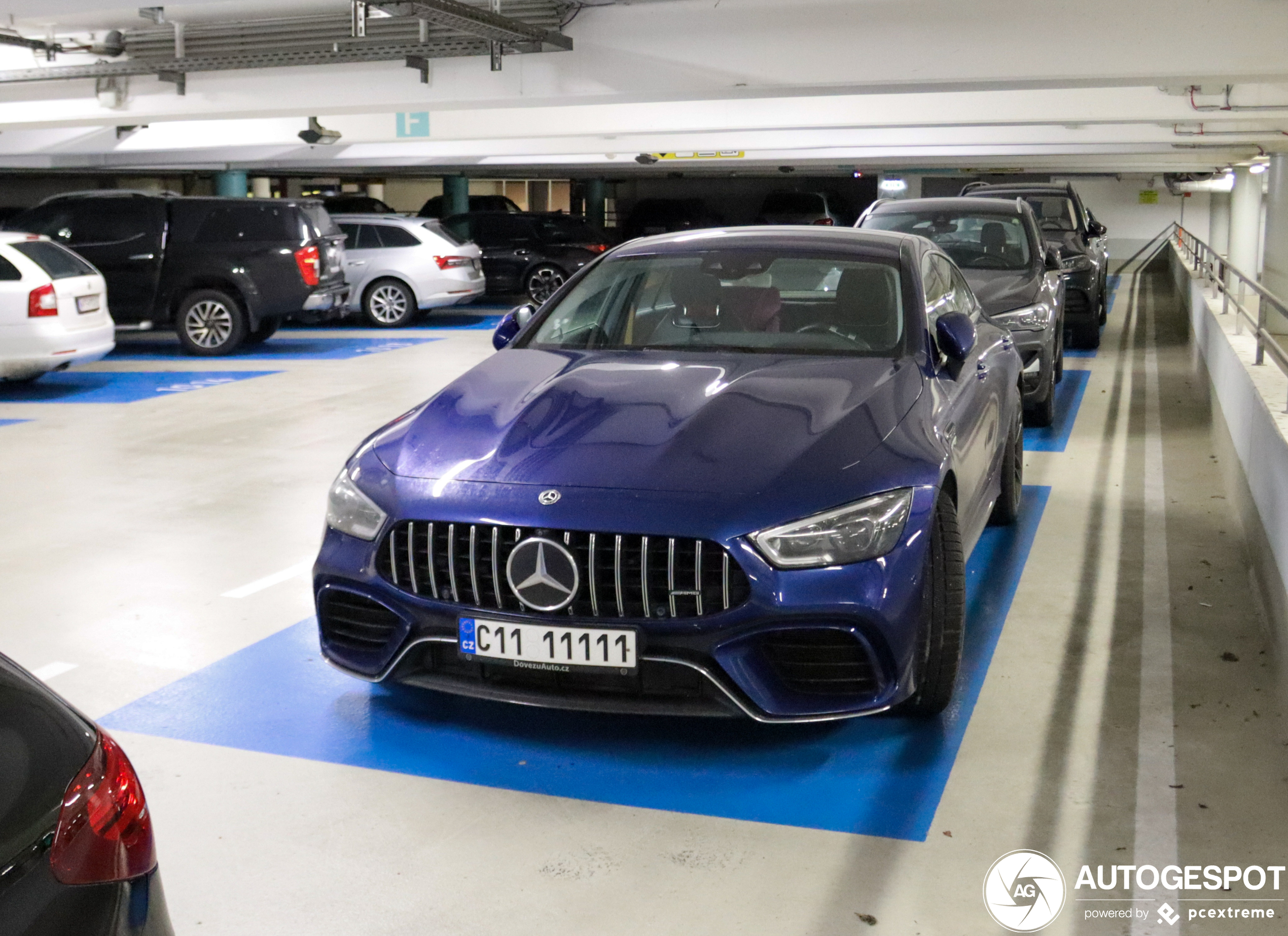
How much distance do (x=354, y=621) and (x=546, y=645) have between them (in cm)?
67

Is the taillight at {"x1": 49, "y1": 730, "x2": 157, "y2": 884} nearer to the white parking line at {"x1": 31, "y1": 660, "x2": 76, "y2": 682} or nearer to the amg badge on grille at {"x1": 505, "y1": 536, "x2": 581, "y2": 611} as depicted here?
the amg badge on grille at {"x1": 505, "y1": 536, "x2": 581, "y2": 611}

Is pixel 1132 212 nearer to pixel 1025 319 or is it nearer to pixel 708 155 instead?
pixel 708 155

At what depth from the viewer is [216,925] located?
2807 mm

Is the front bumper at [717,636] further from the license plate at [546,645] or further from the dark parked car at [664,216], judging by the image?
the dark parked car at [664,216]

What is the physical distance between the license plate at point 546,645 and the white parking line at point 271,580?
190 centimetres

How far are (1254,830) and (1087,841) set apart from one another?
433 millimetres

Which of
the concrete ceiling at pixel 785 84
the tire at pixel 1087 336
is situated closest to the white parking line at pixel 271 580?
the concrete ceiling at pixel 785 84

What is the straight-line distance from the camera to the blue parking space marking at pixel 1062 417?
834 centimetres

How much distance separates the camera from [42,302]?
10109 mm

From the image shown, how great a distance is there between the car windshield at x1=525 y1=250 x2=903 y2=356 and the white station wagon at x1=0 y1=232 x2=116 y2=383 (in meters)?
6.96

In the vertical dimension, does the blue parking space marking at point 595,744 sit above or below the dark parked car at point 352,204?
below

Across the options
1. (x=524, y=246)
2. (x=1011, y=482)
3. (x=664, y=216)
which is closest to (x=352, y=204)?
(x=524, y=246)

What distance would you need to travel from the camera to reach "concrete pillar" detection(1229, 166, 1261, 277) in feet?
77.4

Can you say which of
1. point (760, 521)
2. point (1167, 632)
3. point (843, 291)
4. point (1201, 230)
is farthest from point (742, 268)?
point (1201, 230)
